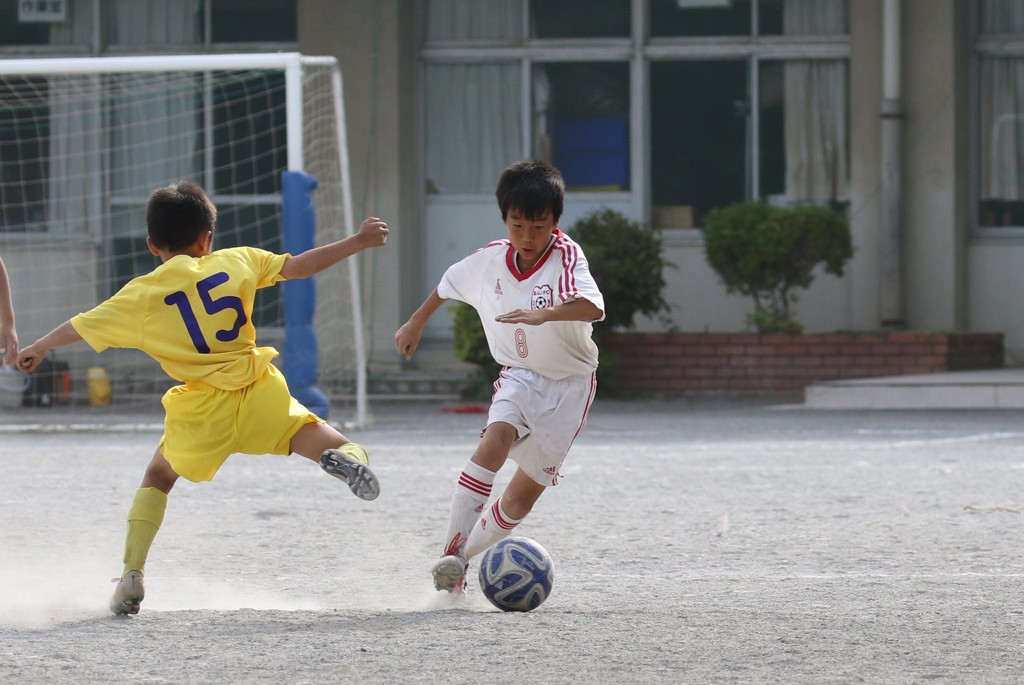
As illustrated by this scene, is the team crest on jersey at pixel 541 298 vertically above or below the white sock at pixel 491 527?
above

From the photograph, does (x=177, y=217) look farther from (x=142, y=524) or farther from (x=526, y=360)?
(x=526, y=360)

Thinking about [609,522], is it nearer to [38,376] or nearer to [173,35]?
[38,376]

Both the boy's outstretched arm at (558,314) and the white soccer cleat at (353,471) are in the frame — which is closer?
the boy's outstretched arm at (558,314)

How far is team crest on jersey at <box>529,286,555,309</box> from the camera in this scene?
5.25 meters

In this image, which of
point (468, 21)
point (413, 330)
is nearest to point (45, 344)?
point (413, 330)

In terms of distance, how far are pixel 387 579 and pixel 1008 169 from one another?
11880 mm

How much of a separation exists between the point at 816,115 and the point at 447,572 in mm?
12032

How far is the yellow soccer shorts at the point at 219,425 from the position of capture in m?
5.21

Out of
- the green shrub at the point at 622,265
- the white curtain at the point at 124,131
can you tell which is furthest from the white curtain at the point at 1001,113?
the white curtain at the point at 124,131

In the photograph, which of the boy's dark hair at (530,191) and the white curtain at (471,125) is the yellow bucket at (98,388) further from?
the boy's dark hair at (530,191)

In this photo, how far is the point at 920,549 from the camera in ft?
20.8

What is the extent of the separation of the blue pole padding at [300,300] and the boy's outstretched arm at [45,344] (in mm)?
6232

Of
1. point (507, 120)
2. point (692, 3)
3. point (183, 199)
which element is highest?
point (692, 3)

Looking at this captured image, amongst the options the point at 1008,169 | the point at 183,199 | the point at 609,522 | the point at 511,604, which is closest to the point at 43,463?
the point at 609,522
